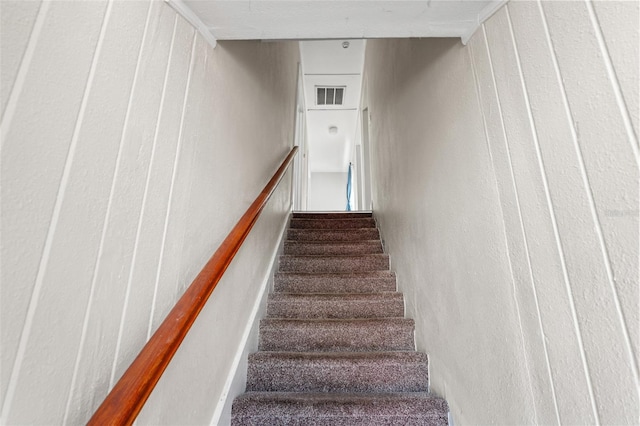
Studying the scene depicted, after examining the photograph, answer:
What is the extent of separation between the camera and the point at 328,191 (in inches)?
328

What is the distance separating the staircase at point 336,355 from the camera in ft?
3.95

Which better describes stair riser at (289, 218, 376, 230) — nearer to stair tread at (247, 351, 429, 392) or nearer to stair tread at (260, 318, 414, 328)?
stair tread at (260, 318, 414, 328)

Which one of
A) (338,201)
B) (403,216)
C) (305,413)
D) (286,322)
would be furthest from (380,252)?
(338,201)

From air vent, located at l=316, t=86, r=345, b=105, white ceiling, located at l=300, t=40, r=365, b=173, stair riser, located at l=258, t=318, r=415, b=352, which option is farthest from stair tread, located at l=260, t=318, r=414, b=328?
air vent, located at l=316, t=86, r=345, b=105

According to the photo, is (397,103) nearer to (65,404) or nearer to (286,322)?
(286,322)

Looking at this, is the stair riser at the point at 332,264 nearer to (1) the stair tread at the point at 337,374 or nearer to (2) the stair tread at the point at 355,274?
(2) the stair tread at the point at 355,274

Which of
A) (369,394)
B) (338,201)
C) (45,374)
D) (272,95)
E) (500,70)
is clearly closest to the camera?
(45,374)

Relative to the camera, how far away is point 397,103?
7.06ft

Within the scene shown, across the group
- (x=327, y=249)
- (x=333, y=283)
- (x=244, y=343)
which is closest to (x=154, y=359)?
(x=244, y=343)

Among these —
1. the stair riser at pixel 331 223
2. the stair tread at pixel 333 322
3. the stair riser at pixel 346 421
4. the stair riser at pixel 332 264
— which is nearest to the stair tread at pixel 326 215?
the stair riser at pixel 331 223

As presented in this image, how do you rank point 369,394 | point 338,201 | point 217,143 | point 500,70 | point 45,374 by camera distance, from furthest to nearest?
point 338,201, point 369,394, point 217,143, point 500,70, point 45,374

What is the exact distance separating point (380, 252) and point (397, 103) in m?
1.31

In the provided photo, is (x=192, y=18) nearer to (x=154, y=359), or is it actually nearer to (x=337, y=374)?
(x=154, y=359)

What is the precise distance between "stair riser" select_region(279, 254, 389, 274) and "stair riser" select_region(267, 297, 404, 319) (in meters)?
0.46
